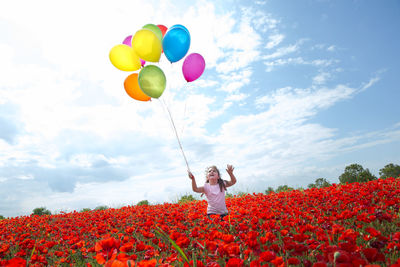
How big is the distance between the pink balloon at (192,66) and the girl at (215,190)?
2.93 m

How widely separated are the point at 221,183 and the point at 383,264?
14.4ft

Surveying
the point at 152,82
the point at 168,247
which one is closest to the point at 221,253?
the point at 168,247

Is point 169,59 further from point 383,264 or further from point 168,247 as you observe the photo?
point 383,264

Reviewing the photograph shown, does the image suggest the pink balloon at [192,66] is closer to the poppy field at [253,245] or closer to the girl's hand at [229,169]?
the girl's hand at [229,169]

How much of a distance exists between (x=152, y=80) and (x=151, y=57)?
786 mm

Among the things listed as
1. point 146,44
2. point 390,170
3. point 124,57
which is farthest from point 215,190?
point 390,170

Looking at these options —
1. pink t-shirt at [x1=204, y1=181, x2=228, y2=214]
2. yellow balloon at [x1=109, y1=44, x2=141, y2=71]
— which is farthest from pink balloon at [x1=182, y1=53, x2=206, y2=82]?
pink t-shirt at [x1=204, y1=181, x2=228, y2=214]

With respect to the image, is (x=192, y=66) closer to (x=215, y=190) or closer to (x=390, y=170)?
(x=215, y=190)

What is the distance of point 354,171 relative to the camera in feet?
52.4

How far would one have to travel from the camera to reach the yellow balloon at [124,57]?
22.3 ft

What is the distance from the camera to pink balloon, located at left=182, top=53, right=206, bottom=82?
744cm

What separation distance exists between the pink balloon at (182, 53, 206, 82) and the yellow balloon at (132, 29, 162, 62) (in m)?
1.04

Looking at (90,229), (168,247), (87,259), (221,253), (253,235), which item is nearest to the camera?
(221,253)

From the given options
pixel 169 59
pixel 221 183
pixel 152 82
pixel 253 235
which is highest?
pixel 169 59
